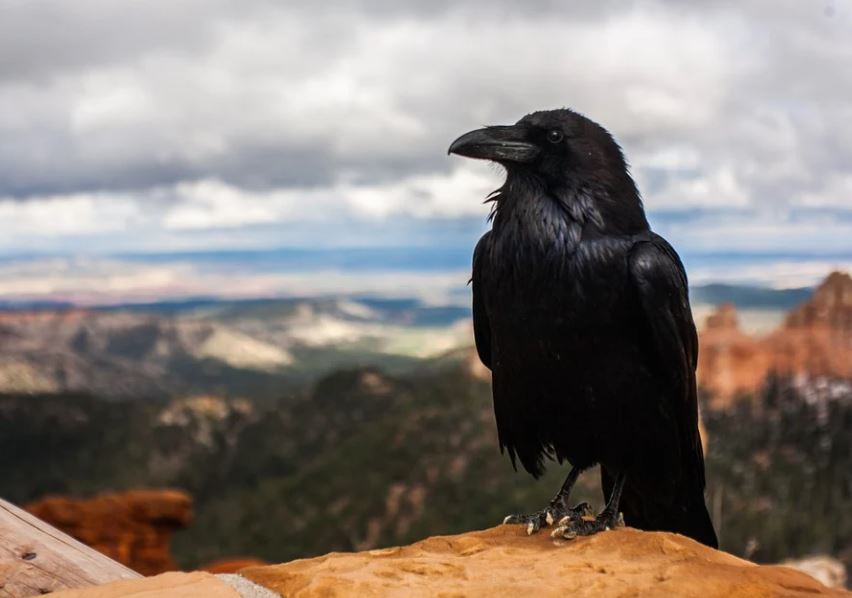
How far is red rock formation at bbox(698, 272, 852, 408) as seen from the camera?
7150cm

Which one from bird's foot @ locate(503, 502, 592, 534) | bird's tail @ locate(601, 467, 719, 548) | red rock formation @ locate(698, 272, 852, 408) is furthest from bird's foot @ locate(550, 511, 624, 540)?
red rock formation @ locate(698, 272, 852, 408)

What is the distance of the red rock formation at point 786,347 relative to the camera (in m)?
71.5

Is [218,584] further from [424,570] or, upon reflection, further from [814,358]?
[814,358]

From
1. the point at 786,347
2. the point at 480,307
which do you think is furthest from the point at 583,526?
the point at 786,347

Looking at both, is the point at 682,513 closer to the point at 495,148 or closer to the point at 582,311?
the point at 582,311

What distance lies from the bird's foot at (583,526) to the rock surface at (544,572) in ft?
0.32

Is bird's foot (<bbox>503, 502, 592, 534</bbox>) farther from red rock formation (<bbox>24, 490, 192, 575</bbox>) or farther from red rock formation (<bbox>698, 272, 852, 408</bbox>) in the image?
red rock formation (<bbox>698, 272, 852, 408</bbox>)

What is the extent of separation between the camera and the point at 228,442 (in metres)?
73.3

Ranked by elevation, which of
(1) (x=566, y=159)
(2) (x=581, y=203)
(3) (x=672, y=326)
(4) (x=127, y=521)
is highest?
(1) (x=566, y=159)

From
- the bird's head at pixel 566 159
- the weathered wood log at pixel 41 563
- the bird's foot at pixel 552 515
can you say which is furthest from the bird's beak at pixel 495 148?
the weathered wood log at pixel 41 563

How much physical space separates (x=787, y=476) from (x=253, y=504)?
31.7 meters

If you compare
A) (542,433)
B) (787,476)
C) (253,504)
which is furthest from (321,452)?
(542,433)

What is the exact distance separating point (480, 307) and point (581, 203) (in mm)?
1517

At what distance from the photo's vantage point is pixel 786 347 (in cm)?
7819
